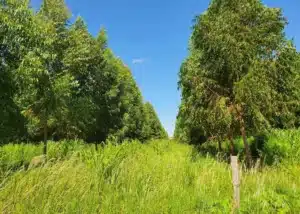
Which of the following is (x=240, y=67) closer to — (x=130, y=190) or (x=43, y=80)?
(x=43, y=80)

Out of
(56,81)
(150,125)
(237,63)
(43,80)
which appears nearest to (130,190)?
(237,63)

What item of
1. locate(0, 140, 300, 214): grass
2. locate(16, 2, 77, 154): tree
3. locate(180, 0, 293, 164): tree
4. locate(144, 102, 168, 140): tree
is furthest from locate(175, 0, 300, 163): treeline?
locate(144, 102, 168, 140): tree

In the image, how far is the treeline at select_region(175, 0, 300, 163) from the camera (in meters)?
13.1

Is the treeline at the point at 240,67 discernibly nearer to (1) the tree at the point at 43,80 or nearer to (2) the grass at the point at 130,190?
(2) the grass at the point at 130,190

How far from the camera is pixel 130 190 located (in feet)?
20.4

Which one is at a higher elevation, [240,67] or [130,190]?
[240,67]

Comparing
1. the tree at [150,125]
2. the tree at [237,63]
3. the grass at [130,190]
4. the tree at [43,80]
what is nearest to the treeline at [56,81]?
the tree at [43,80]

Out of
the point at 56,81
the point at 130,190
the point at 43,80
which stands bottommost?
the point at 130,190

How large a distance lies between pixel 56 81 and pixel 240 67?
9.18 metres

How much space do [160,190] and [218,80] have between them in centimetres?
912

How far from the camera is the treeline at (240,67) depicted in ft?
43.1

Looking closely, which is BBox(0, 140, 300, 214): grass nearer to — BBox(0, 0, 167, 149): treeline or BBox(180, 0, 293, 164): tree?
BBox(0, 0, 167, 149): treeline

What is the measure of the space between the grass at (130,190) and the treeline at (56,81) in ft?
15.9

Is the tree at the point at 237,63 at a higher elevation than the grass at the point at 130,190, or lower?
higher
